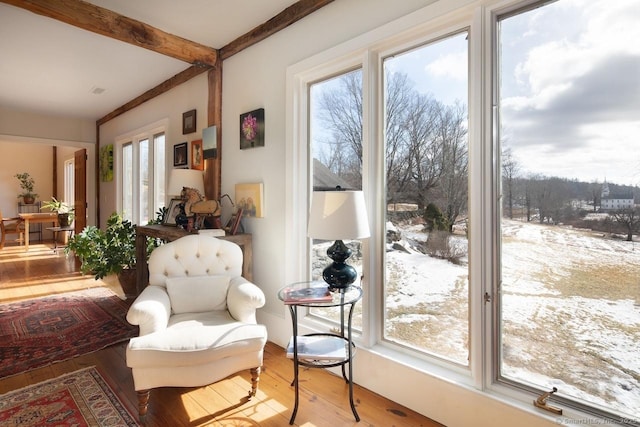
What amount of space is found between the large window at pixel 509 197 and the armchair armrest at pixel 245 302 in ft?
2.29

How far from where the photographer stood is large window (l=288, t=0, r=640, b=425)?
4.92 feet

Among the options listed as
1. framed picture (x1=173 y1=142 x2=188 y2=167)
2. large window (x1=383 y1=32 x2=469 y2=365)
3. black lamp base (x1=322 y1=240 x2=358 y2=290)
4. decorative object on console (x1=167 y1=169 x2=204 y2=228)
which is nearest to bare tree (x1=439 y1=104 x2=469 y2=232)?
large window (x1=383 y1=32 x2=469 y2=365)

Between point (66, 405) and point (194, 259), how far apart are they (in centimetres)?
105

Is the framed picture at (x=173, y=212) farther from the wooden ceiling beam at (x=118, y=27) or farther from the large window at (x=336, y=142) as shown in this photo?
the large window at (x=336, y=142)

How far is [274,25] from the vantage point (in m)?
2.84

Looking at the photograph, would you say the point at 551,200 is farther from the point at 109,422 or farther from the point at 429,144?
the point at 109,422

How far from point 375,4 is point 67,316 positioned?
384 cm

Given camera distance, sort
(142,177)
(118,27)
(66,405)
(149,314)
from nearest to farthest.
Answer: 1. (149,314)
2. (66,405)
3. (118,27)
4. (142,177)

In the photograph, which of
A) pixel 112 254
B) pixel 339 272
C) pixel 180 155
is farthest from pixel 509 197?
pixel 112 254

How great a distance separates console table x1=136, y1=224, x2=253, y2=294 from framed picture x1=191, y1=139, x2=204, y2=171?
0.76m

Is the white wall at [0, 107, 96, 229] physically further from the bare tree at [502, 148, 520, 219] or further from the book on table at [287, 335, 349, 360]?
the bare tree at [502, 148, 520, 219]

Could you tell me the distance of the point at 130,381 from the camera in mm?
2297

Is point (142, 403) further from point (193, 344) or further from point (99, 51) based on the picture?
point (99, 51)

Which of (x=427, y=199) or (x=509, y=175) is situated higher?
(x=509, y=175)
